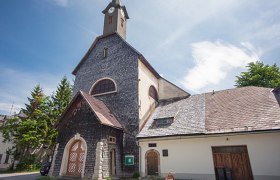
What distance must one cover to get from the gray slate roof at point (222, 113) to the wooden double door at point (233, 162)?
53.0 inches

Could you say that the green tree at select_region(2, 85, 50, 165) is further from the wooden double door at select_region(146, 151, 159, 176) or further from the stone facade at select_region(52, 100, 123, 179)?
the wooden double door at select_region(146, 151, 159, 176)

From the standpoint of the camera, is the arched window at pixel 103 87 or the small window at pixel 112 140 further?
the arched window at pixel 103 87

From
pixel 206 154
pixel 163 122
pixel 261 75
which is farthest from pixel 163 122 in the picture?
pixel 261 75

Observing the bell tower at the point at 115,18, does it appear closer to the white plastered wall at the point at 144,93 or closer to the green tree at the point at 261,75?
the white plastered wall at the point at 144,93

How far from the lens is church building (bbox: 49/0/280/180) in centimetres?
1062

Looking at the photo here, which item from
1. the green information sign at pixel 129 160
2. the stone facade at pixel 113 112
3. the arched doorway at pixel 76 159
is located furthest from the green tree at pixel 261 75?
the arched doorway at pixel 76 159

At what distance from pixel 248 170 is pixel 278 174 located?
4.72 ft

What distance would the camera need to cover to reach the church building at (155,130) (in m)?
10.6

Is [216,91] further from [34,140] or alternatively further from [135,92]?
[34,140]

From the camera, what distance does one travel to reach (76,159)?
12805mm

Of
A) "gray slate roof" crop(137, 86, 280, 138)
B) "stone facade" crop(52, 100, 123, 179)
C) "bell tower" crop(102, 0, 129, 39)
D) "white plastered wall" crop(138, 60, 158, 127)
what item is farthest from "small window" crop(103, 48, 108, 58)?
"gray slate roof" crop(137, 86, 280, 138)

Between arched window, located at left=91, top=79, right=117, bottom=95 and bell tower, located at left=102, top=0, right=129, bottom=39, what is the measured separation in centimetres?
651

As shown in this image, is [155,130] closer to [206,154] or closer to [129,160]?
[129,160]

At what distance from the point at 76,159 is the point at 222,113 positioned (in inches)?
467
